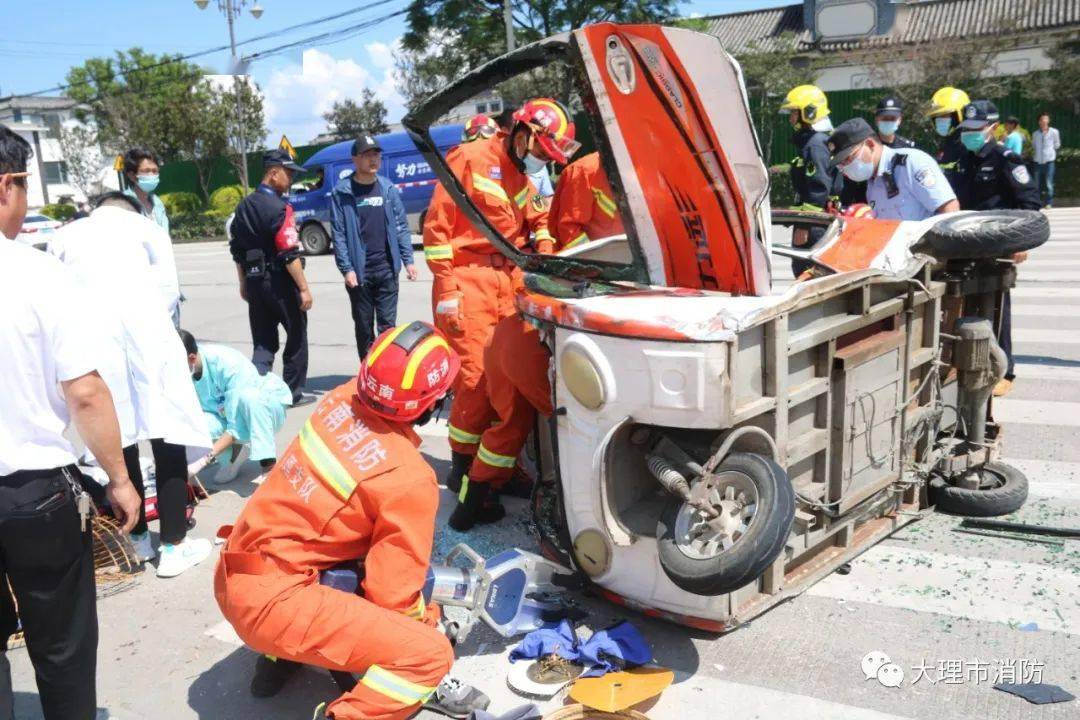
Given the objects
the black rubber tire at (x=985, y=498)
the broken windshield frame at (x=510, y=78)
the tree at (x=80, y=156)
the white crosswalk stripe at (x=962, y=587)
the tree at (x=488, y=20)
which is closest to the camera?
the broken windshield frame at (x=510, y=78)

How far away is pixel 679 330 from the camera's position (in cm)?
281

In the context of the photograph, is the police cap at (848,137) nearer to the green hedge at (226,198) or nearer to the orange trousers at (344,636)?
the orange trousers at (344,636)

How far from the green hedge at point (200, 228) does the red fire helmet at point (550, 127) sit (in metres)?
26.4

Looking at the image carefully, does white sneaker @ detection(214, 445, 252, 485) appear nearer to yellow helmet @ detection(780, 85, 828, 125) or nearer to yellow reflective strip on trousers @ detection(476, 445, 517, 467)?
yellow reflective strip on trousers @ detection(476, 445, 517, 467)

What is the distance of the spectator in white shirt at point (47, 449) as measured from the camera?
2.40 meters

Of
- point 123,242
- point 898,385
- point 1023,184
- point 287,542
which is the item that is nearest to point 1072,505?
point 898,385

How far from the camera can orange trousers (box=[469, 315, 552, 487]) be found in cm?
385

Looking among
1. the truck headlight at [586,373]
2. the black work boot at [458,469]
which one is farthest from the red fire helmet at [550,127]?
the truck headlight at [586,373]

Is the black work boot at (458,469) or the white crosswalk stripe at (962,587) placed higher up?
the black work boot at (458,469)

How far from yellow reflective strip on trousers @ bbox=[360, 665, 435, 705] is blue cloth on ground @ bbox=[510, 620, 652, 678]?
2.10ft

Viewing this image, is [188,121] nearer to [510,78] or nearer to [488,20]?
[488,20]

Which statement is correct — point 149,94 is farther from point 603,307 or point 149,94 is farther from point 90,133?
point 603,307

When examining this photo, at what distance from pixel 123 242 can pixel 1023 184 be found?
5220 millimetres

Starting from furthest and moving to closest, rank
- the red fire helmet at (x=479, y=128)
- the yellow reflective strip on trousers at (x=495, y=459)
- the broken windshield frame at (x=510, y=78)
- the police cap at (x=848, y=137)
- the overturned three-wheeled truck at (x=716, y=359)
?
the red fire helmet at (x=479, y=128), the police cap at (x=848, y=137), the yellow reflective strip on trousers at (x=495, y=459), the broken windshield frame at (x=510, y=78), the overturned three-wheeled truck at (x=716, y=359)
